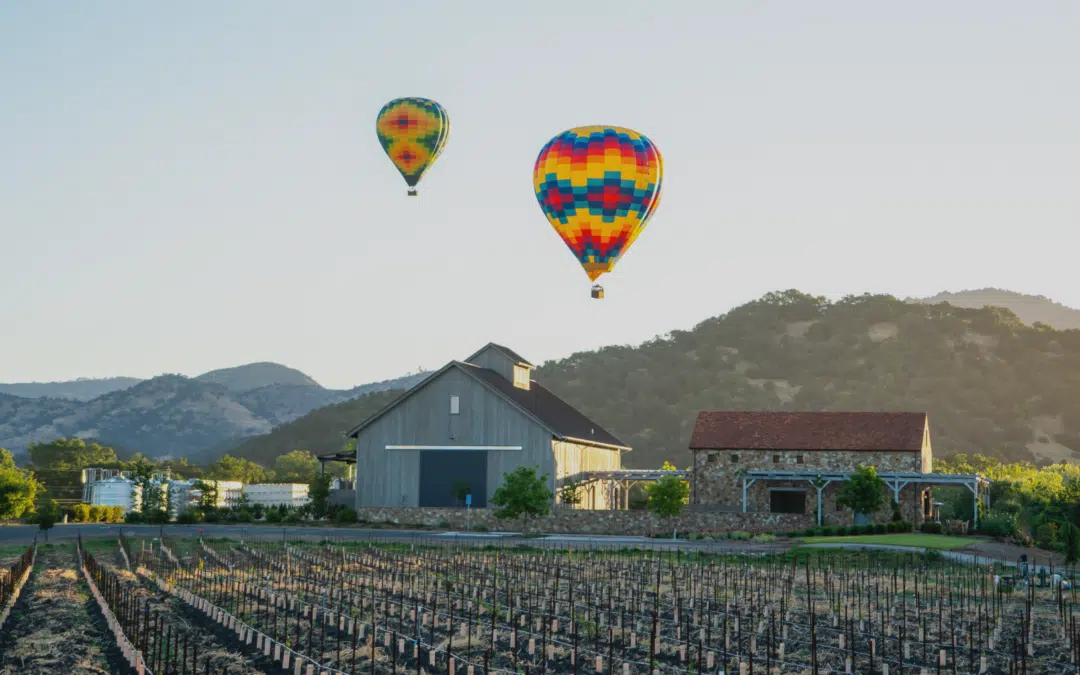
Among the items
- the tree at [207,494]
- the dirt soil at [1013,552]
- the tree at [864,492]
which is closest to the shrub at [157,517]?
the tree at [207,494]

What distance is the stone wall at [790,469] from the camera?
68.2 meters

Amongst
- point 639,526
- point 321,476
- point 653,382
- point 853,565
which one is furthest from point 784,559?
point 653,382

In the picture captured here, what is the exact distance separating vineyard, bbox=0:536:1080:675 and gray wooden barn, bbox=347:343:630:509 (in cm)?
2371

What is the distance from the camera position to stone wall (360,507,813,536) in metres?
66.1

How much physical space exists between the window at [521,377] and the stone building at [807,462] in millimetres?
12654

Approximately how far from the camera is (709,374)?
186 metres

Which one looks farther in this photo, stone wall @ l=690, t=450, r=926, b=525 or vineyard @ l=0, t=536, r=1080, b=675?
stone wall @ l=690, t=450, r=926, b=525

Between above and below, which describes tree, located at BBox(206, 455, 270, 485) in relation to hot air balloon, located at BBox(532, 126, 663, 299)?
below

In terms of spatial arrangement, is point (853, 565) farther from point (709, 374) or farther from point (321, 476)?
point (709, 374)

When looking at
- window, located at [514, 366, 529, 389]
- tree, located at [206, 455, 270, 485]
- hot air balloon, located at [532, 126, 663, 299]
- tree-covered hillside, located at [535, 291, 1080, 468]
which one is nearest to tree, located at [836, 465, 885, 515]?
hot air balloon, located at [532, 126, 663, 299]

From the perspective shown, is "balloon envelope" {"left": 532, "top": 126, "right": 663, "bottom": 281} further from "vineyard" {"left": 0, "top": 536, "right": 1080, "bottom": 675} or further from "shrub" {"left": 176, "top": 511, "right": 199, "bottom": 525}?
"shrub" {"left": 176, "top": 511, "right": 199, "bottom": 525}

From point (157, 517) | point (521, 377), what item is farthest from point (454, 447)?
point (157, 517)

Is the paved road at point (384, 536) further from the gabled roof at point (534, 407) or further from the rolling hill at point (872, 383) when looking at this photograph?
the rolling hill at point (872, 383)

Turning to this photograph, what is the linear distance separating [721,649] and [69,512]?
194ft
